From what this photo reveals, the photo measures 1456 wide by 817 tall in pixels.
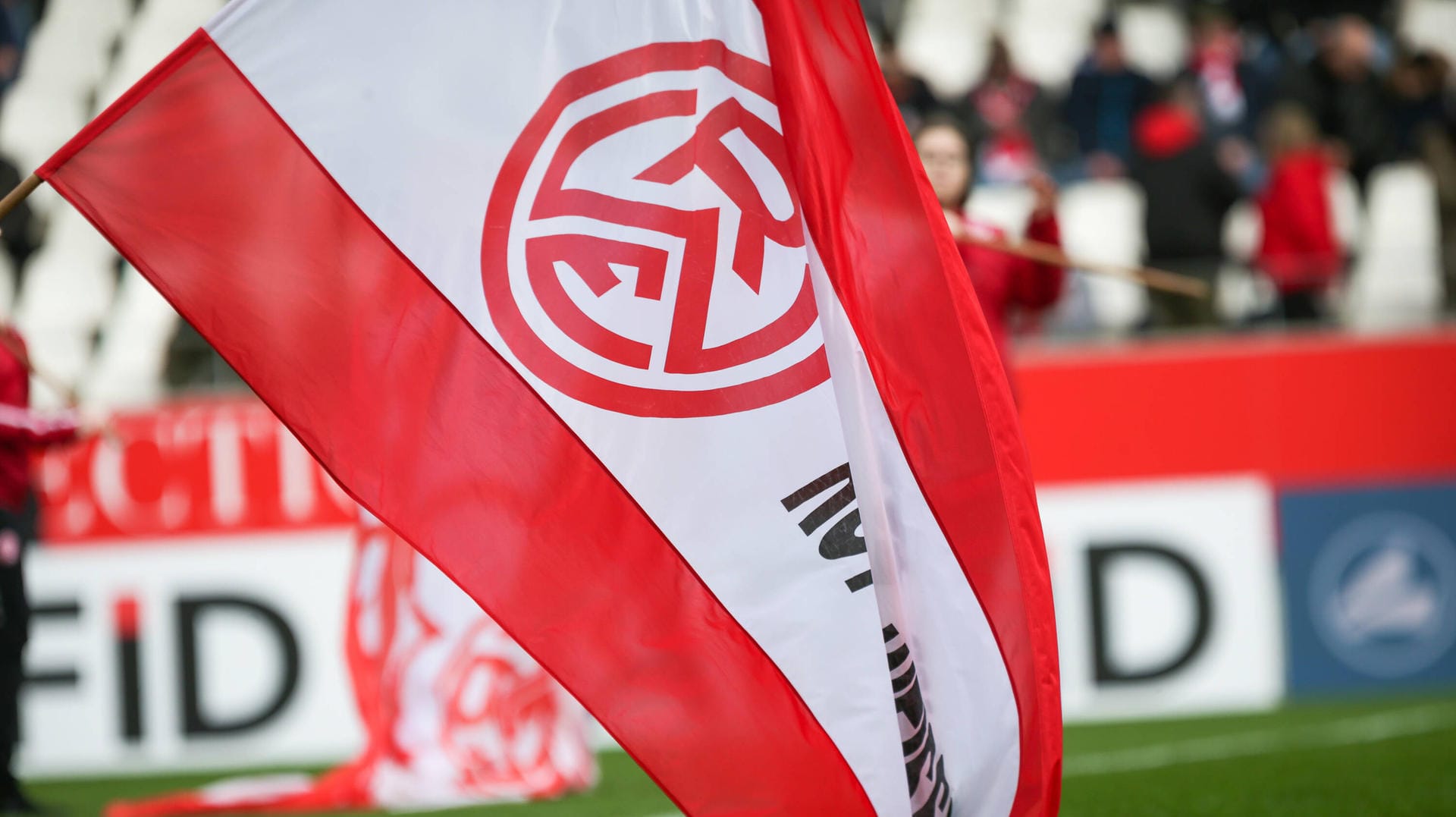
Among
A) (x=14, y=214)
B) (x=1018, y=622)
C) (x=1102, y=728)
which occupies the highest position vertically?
(x=14, y=214)

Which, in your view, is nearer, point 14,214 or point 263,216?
point 263,216

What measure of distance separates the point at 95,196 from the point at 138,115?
170mm

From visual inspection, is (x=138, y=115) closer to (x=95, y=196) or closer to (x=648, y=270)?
(x=95, y=196)

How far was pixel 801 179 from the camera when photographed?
3.56 m

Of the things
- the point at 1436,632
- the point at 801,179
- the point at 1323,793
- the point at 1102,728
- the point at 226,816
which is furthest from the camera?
the point at 1436,632

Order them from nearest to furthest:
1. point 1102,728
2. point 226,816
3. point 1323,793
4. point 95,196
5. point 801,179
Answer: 1. point 95,196
2. point 801,179
3. point 1323,793
4. point 226,816
5. point 1102,728

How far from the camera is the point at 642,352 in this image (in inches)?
137

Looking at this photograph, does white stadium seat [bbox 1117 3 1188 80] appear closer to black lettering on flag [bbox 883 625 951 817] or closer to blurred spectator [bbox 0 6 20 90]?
blurred spectator [bbox 0 6 20 90]

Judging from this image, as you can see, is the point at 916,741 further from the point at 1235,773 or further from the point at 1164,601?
the point at 1164,601

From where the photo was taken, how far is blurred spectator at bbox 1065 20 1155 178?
38.3ft

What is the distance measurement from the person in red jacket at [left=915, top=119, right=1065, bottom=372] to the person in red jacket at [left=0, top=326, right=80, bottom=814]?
3.01 meters

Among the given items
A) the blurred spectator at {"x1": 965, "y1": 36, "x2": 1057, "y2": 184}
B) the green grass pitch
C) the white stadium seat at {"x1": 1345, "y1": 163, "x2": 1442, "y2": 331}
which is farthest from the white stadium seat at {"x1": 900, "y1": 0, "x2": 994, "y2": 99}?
the green grass pitch

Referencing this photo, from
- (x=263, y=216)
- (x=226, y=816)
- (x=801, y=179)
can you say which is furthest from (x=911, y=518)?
(x=226, y=816)

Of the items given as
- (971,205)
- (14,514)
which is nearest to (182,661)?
(14,514)
